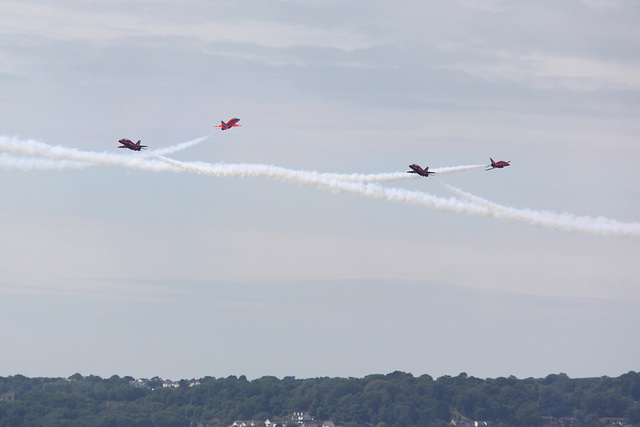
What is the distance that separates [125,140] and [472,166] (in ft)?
122

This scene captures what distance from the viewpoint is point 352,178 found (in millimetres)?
135875

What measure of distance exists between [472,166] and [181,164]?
102ft

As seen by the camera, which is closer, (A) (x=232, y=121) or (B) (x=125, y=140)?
(B) (x=125, y=140)

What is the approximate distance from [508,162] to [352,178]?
17564 mm

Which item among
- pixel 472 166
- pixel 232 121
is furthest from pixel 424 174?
pixel 232 121

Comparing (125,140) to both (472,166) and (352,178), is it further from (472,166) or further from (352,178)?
(472,166)

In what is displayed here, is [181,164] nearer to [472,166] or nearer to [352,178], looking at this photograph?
[352,178]

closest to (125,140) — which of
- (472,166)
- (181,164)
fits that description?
(181,164)

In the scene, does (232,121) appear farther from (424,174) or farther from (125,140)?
(424,174)

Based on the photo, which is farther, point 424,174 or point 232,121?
point 232,121

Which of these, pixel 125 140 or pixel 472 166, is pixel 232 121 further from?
pixel 472 166

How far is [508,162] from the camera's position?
138375 mm

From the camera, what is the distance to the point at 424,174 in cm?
13400

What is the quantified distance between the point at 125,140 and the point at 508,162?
41.9 meters
